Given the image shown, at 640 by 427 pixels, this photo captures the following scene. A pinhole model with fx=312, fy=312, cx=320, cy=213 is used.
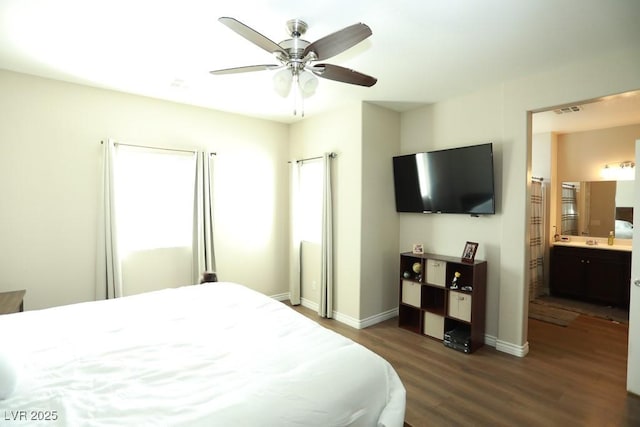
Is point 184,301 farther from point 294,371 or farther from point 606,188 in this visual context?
point 606,188

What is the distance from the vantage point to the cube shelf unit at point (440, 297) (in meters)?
3.18

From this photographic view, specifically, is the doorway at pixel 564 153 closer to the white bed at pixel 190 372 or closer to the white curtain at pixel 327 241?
the white curtain at pixel 327 241

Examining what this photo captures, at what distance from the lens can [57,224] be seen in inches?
123

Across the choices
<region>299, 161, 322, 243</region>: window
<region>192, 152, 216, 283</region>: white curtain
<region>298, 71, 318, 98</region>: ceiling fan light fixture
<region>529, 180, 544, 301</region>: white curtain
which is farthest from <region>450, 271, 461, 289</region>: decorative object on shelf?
<region>192, 152, 216, 283</region>: white curtain

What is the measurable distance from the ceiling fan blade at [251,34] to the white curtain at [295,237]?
2690 mm

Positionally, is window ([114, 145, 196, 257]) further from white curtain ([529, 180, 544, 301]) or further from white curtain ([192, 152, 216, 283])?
white curtain ([529, 180, 544, 301])

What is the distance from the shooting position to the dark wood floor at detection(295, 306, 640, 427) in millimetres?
2186

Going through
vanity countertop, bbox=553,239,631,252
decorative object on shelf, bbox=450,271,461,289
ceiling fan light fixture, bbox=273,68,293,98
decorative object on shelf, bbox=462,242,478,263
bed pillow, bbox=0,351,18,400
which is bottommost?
decorative object on shelf, bbox=450,271,461,289

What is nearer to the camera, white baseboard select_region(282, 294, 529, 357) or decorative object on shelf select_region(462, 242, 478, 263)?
white baseboard select_region(282, 294, 529, 357)

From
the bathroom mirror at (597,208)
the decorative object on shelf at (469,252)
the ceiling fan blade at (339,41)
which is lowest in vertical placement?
the decorative object on shelf at (469,252)

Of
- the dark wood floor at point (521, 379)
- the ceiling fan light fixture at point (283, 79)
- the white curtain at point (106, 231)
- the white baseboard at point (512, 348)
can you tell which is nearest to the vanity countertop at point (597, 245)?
the dark wood floor at point (521, 379)

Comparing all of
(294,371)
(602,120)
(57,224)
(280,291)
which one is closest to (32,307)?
(57,224)

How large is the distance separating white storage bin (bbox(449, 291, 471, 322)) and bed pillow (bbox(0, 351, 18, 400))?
3339 millimetres

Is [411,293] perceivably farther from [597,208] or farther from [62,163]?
[62,163]
